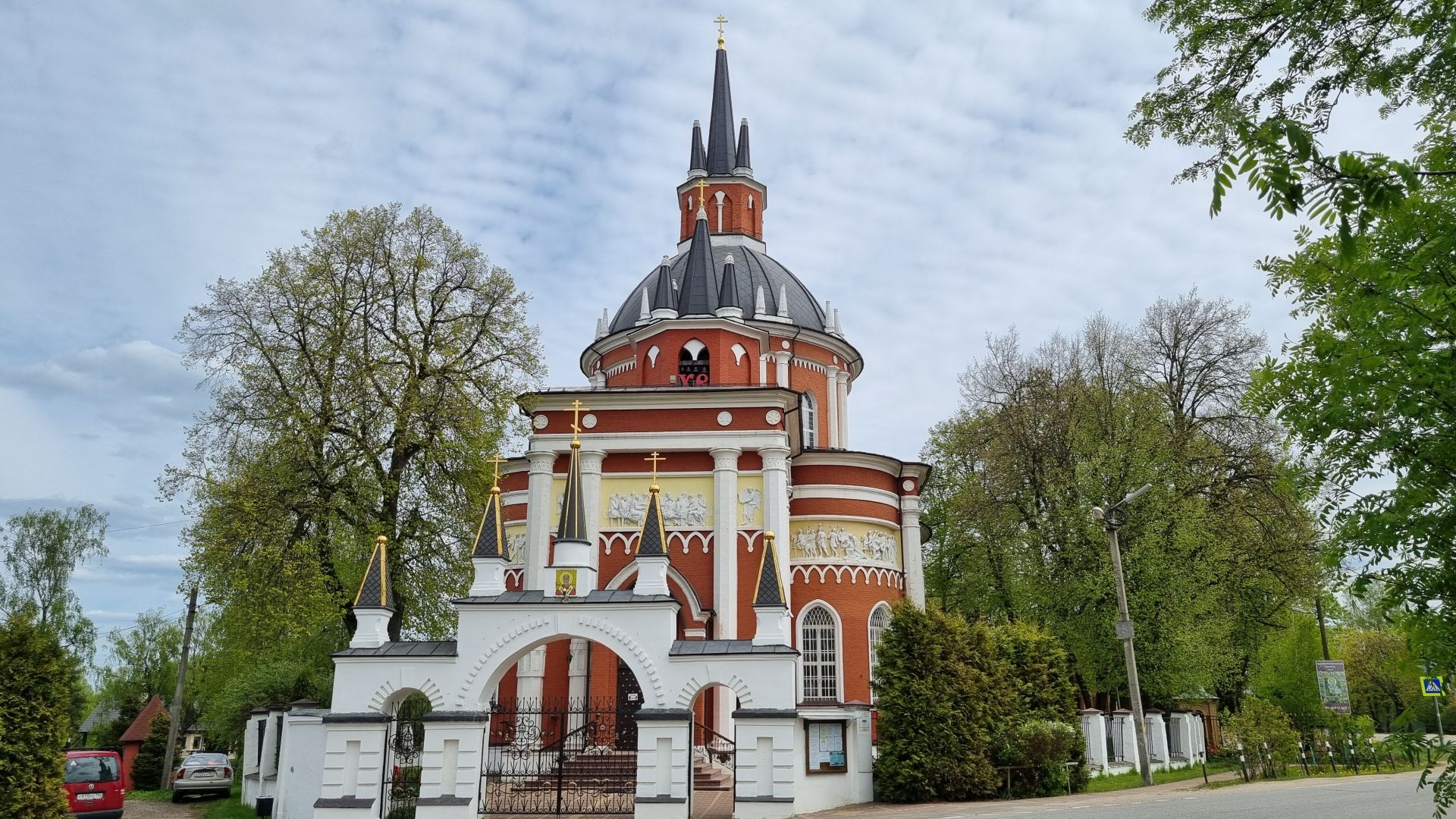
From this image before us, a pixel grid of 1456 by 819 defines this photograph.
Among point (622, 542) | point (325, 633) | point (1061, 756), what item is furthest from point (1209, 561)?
point (325, 633)

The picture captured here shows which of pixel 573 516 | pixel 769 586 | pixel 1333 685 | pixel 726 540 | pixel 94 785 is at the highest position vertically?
pixel 726 540

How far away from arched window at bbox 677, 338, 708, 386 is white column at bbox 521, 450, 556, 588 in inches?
210

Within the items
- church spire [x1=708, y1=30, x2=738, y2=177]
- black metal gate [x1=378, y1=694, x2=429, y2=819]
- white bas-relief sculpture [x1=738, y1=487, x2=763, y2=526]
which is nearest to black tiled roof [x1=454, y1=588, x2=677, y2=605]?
black metal gate [x1=378, y1=694, x2=429, y2=819]

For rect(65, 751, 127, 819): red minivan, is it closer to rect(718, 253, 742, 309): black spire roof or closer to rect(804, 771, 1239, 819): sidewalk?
rect(804, 771, 1239, 819): sidewalk

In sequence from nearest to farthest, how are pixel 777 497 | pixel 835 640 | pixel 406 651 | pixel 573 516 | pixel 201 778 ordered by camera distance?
1. pixel 406 651
2. pixel 573 516
3. pixel 777 497
4. pixel 201 778
5. pixel 835 640

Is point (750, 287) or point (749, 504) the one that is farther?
point (750, 287)

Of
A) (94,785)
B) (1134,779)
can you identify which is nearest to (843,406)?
(1134,779)

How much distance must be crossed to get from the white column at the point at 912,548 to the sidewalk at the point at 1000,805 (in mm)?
7458

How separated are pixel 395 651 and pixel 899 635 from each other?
8.88 meters

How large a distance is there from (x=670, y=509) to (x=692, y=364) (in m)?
5.67

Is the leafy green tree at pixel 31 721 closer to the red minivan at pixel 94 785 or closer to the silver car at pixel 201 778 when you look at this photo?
the red minivan at pixel 94 785

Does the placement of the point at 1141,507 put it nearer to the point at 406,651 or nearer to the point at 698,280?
the point at 698,280

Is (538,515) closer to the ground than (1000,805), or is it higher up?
higher up

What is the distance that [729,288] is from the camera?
29.8 metres
